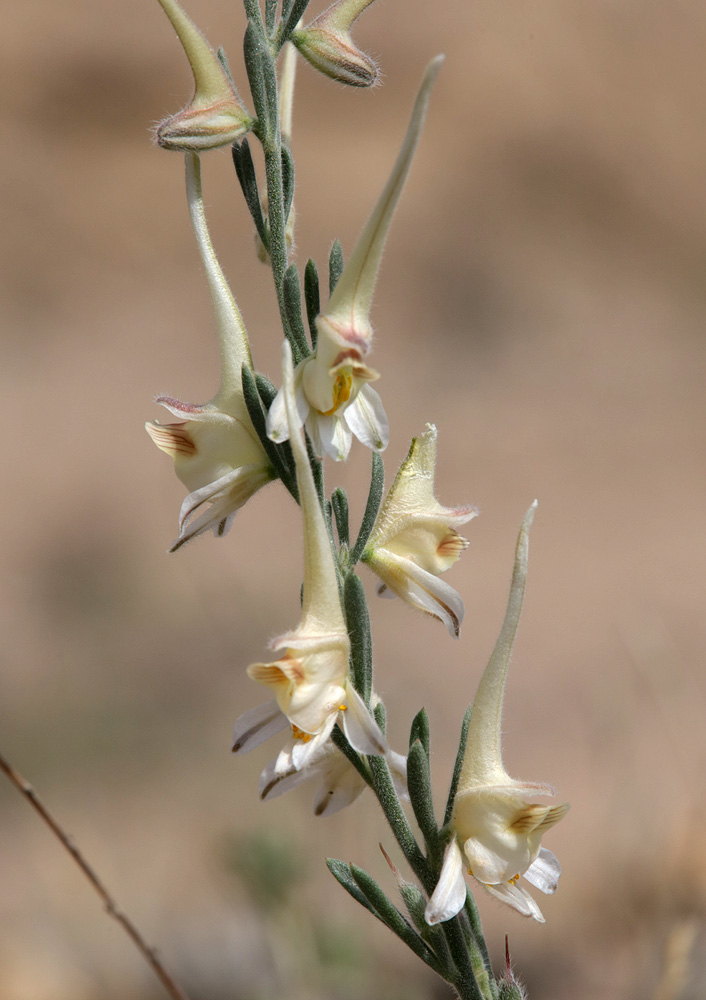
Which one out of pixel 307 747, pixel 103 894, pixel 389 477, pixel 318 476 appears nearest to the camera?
pixel 307 747

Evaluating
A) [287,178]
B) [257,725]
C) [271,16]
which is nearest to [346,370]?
[287,178]

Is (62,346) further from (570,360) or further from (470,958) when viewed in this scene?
(470,958)

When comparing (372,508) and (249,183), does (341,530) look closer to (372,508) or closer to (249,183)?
(372,508)

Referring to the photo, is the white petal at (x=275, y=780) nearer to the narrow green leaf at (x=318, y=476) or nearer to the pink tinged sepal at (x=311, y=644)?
the pink tinged sepal at (x=311, y=644)

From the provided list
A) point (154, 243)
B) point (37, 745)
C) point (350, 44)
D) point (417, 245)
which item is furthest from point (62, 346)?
point (350, 44)

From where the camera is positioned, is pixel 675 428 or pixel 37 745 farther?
pixel 675 428

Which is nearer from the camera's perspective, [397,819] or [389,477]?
[397,819]

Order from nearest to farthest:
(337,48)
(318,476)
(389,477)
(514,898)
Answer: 1. (514,898)
2. (318,476)
3. (337,48)
4. (389,477)
